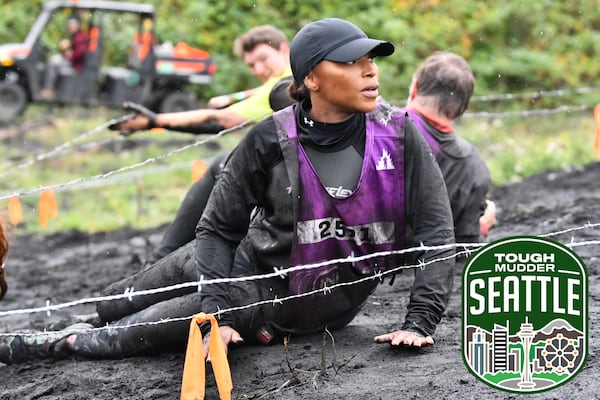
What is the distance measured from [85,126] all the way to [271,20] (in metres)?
4.20

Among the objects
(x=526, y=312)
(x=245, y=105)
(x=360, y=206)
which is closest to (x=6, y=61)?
(x=245, y=105)

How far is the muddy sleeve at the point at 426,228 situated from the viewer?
4.41 meters

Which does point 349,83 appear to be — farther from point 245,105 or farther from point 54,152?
point 54,152

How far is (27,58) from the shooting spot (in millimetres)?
16641

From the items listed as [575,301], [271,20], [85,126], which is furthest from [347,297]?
[271,20]

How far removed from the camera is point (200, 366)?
4059mm

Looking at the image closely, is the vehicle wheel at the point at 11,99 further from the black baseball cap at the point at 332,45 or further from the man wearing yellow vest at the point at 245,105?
the black baseball cap at the point at 332,45

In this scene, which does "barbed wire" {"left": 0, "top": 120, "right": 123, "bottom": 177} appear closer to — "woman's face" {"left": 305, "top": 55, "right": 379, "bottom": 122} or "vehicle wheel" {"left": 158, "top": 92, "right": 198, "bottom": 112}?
"woman's face" {"left": 305, "top": 55, "right": 379, "bottom": 122}

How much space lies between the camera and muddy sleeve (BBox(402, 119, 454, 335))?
174 inches

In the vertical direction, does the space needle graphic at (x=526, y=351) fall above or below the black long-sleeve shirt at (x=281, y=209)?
below

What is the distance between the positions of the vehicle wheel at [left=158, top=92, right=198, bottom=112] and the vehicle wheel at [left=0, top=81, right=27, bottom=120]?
214cm

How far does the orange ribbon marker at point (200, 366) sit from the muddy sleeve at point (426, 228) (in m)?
0.87

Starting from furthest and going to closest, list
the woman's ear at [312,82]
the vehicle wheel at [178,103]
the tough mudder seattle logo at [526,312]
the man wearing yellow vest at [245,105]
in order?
the vehicle wheel at [178,103] → the man wearing yellow vest at [245,105] → the woman's ear at [312,82] → the tough mudder seattle logo at [526,312]

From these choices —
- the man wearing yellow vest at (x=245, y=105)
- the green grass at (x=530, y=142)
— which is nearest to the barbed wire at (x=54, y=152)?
the man wearing yellow vest at (x=245, y=105)
